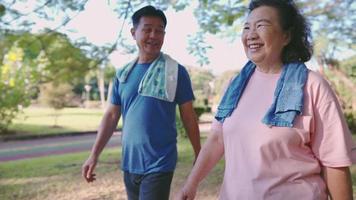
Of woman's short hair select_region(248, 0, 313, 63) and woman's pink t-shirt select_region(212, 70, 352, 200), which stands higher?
woman's short hair select_region(248, 0, 313, 63)

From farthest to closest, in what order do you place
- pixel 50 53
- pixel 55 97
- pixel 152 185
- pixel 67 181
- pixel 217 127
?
pixel 55 97
pixel 67 181
pixel 50 53
pixel 152 185
pixel 217 127

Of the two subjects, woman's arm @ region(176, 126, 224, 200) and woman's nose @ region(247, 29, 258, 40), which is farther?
woman's arm @ region(176, 126, 224, 200)

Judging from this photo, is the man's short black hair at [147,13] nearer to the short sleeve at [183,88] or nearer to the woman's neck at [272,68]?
the short sleeve at [183,88]

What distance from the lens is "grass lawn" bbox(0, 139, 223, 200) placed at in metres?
5.80

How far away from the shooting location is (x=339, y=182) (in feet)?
4.65

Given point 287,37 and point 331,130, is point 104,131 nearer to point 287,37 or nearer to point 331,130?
point 287,37

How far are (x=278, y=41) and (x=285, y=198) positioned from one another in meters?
0.55

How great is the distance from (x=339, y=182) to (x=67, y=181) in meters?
5.82

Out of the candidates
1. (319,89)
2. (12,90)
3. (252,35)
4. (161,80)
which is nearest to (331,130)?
(319,89)

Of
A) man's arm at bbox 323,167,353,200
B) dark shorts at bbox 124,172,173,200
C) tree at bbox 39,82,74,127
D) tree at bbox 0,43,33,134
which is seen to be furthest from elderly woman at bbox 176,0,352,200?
tree at bbox 39,82,74,127

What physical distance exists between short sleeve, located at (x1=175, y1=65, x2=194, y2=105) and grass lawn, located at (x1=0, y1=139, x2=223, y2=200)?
3244mm

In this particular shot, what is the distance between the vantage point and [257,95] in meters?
1.54

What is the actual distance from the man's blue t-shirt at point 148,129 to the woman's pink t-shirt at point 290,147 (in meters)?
0.93

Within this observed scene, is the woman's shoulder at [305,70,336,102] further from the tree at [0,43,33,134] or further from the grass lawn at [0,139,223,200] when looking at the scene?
the tree at [0,43,33,134]
